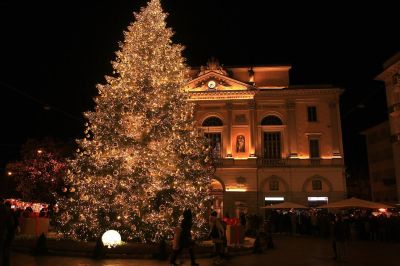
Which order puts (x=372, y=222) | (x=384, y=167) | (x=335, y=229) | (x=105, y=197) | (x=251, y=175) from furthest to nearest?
(x=384, y=167)
(x=251, y=175)
(x=372, y=222)
(x=105, y=197)
(x=335, y=229)

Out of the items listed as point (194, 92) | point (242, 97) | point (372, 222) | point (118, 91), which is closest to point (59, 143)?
point (194, 92)

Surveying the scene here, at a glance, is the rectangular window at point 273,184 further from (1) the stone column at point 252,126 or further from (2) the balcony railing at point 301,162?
(1) the stone column at point 252,126

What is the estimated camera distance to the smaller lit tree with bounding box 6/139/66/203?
1575 inches

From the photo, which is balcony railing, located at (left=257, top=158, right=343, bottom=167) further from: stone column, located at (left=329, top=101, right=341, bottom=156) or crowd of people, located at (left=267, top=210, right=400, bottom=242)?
crowd of people, located at (left=267, top=210, right=400, bottom=242)

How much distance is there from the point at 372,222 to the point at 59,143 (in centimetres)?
3143

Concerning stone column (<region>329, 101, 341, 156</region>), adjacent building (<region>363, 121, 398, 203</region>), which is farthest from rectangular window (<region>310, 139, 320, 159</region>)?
adjacent building (<region>363, 121, 398, 203</region>)

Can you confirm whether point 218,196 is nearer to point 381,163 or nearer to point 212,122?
point 212,122

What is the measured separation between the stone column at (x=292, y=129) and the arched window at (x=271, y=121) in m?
1.14

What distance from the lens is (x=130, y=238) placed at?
18094mm

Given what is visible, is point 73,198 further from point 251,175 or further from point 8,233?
point 251,175

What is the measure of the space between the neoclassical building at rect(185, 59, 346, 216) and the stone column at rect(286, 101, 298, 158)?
10cm

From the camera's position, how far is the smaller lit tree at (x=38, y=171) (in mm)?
40000

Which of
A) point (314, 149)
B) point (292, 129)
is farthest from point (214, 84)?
point (314, 149)

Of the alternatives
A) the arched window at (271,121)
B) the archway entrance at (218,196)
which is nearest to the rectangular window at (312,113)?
the arched window at (271,121)
